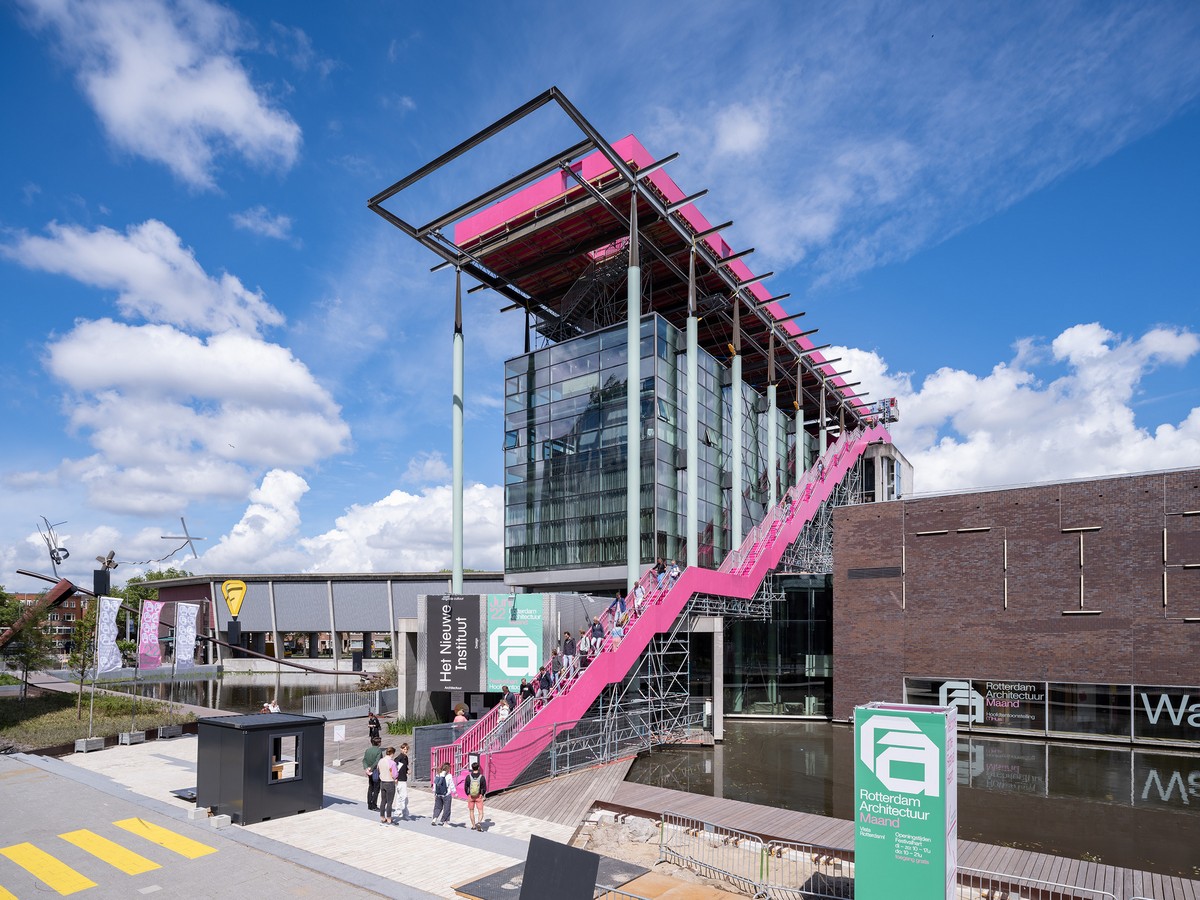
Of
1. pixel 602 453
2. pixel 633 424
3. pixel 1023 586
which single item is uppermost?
pixel 633 424

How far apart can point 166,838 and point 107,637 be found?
50.9 feet

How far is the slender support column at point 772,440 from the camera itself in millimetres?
42375

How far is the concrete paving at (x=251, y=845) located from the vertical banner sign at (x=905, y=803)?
6.66m

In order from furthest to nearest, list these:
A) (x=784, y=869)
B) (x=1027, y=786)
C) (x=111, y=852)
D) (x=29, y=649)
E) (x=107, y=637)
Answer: (x=29, y=649)
(x=107, y=637)
(x=1027, y=786)
(x=111, y=852)
(x=784, y=869)

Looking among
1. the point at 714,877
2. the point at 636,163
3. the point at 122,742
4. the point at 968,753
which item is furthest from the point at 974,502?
the point at 122,742

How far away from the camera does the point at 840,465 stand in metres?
48.5

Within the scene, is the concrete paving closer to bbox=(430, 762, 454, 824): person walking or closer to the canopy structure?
bbox=(430, 762, 454, 824): person walking

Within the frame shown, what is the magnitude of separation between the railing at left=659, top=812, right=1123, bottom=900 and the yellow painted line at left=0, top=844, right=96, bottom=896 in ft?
33.8

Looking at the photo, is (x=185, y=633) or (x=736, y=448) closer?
(x=185, y=633)

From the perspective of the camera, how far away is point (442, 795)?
1745 centimetres

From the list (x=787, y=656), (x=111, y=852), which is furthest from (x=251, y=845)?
(x=787, y=656)

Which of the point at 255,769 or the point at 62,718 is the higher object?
the point at 255,769

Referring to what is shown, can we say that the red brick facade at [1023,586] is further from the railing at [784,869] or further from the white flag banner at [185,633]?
the white flag banner at [185,633]

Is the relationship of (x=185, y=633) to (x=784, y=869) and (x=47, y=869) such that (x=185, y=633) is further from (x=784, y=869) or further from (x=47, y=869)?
(x=784, y=869)
